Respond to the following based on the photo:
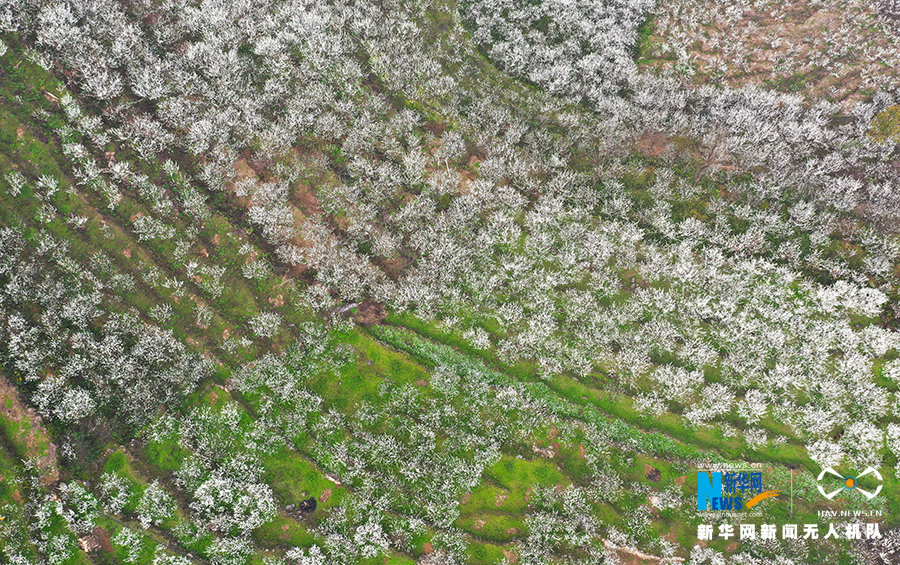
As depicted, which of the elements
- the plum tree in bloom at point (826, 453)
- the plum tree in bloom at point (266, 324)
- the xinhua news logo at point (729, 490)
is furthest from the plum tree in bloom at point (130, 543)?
the plum tree in bloom at point (826, 453)

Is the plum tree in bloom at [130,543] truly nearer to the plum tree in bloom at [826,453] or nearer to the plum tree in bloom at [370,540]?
the plum tree in bloom at [370,540]

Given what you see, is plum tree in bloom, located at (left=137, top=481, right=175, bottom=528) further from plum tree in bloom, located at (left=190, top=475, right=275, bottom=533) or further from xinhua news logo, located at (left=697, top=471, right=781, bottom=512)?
xinhua news logo, located at (left=697, top=471, right=781, bottom=512)

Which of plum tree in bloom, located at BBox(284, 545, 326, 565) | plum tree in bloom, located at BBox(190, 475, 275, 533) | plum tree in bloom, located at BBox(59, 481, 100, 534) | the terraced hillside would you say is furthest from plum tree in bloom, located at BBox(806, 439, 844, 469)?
plum tree in bloom, located at BBox(59, 481, 100, 534)

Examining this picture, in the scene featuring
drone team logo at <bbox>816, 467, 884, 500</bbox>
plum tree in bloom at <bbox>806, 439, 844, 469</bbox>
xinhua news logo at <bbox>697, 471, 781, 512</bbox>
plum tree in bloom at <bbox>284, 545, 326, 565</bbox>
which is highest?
plum tree in bloom at <bbox>806, 439, 844, 469</bbox>

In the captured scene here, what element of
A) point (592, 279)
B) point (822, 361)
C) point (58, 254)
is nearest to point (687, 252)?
point (592, 279)

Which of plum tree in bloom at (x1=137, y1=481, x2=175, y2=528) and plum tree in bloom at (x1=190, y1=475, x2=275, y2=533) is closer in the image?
plum tree in bloom at (x1=137, y1=481, x2=175, y2=528)

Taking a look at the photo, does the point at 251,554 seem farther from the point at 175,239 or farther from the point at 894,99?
the point at 894,99

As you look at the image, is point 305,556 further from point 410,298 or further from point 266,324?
point 410,298

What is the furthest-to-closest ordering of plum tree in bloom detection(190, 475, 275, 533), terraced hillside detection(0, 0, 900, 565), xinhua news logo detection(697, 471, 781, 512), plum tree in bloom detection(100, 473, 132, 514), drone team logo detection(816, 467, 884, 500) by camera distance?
drone team logo detection(816, 467, 884, 500) < xinhua news logo detection(697, 471, 781, 512) < terraced hillside detection(0, 0, 900, 565) < plum tree in bloom detection(190, 475, 275, 533) < plum tree in bloom detection(100, 473, 132, 514)
